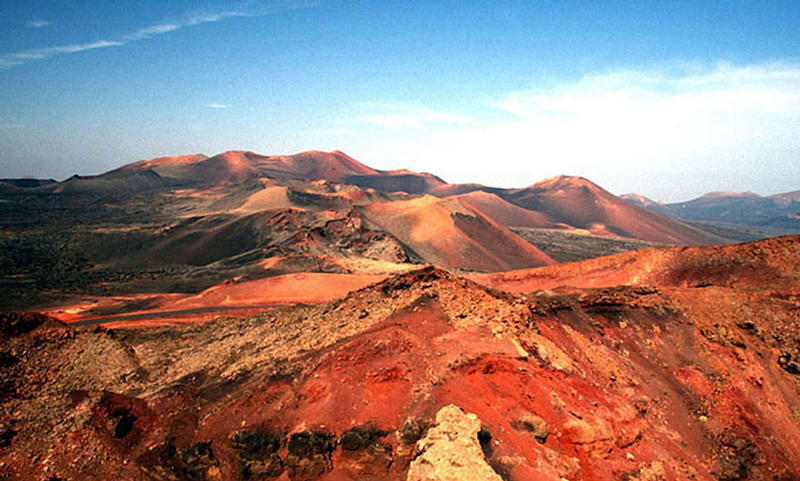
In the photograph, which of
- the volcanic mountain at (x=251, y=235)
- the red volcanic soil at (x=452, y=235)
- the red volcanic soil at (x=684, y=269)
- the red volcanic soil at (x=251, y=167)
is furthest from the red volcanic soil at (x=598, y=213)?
the red volcanic soil at (x=684, y=269)

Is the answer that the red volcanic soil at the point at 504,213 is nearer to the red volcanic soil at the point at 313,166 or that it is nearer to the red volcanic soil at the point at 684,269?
the red volcanic soil at the point at 313,166

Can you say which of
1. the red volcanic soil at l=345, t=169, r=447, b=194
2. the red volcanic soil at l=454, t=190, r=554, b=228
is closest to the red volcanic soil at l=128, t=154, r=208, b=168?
the red volcanic soil at l=345, t=169, r=447, b=194

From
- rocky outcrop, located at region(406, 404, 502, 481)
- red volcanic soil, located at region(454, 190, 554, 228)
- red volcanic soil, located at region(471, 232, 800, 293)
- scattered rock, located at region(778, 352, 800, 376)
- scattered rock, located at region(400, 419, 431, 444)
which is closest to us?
rocky outcrop, located at region(406, 404, 502, 481)

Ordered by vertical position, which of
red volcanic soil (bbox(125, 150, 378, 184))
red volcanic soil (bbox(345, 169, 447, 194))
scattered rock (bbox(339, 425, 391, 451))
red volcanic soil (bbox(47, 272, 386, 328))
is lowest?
red volcanic soil (bbox(47, 272, 386, 328))

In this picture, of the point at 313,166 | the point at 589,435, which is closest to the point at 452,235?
the point at 589,435

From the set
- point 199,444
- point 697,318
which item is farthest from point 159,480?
point 697,318

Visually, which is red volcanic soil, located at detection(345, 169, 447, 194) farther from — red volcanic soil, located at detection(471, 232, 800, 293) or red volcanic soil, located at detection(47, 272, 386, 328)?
red volcanic soil, located at detection(471, 232, 800, 293)
